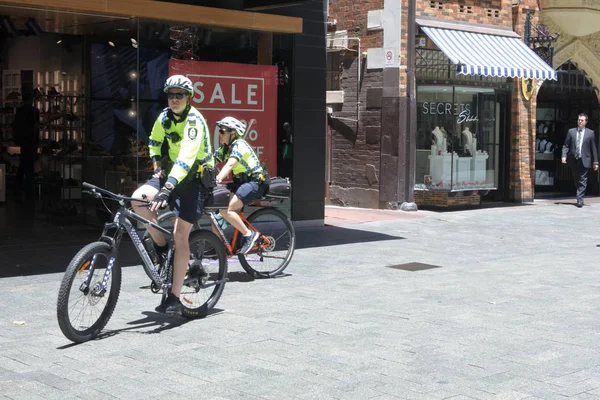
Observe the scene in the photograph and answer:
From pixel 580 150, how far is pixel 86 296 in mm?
14933

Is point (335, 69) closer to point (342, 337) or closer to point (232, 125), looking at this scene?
point (232, 125)

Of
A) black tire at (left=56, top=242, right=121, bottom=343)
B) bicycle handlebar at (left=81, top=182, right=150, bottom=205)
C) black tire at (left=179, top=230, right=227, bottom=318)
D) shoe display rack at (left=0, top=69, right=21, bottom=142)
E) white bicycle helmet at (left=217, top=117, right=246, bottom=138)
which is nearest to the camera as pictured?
black tire at (left=56, top=242, right=121, bottom=343)

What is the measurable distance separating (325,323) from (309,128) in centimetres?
706

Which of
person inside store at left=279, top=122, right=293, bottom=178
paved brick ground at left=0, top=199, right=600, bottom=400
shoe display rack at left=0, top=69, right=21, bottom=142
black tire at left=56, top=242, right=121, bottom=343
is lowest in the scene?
A: paved brick ground at left=0, top=199, right=600, bottom=400

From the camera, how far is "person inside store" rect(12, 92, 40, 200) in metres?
16.7

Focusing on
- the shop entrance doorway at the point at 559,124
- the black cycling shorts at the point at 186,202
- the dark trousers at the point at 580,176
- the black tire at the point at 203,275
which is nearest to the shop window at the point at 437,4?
the dark trousers at the point at 580,176

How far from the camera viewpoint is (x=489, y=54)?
17.7m

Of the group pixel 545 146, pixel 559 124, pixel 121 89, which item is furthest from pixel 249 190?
pixel 559 124

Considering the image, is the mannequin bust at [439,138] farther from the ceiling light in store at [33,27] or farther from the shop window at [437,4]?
the ceiling light in store at [33,27]

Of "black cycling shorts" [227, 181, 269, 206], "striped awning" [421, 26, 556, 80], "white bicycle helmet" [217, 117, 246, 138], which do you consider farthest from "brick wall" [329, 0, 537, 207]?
"white bicycle helmet" [217, 117, 246, 138]

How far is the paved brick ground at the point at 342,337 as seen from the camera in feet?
18.3

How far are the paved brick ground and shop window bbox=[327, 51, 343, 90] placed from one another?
7545mm

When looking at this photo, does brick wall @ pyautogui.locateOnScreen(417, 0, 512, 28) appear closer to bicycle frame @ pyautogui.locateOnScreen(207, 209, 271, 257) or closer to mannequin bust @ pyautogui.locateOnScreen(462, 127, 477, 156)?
mannequin bust @ pyautogui.locateOnScreen(462, 127, 477, 156)

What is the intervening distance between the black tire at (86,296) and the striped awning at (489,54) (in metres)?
11.1
